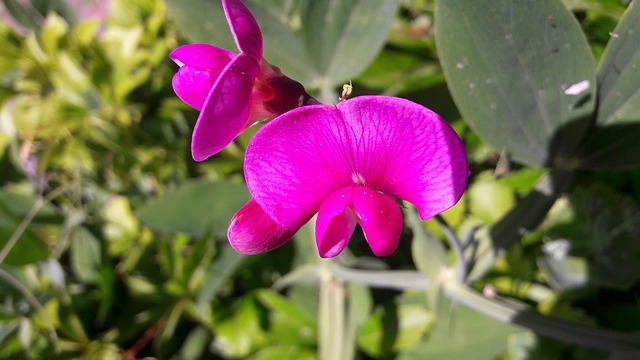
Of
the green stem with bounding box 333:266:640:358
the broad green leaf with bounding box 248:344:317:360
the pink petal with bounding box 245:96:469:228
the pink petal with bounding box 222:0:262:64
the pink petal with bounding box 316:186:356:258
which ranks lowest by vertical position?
the broad green leaf with bounding box 248:344:317:360

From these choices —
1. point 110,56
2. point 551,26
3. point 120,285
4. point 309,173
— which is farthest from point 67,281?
point 551,26

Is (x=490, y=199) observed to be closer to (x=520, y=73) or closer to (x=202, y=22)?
(x=520, y=73)

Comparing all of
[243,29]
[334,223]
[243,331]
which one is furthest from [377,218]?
[243,331]

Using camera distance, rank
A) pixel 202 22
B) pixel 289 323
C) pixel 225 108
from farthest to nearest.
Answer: pixel 289 323 → pixel 202 22 → pixel 225 108

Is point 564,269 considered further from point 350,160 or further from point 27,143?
point 27,143

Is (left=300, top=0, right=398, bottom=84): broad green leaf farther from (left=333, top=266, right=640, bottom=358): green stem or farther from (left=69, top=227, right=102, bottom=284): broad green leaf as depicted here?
(left=69, top=227, right=102, bottom=284): broad green leaf

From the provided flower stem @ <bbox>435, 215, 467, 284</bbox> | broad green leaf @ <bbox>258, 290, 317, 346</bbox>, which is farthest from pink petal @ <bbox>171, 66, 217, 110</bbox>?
broad green leaf @ <bbox>258, 290, 317, 346</bbox>

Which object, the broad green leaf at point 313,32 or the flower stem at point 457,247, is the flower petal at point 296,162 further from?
the broad green leaf at point 313,32
